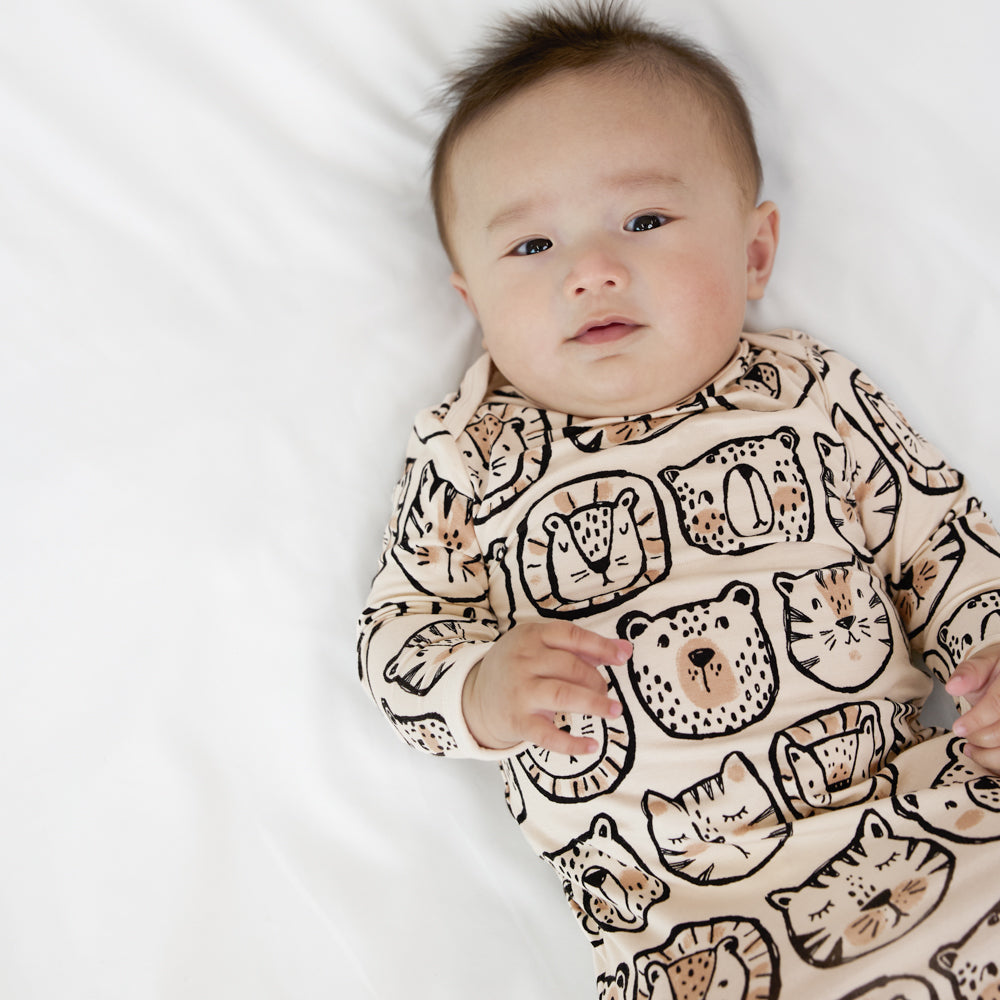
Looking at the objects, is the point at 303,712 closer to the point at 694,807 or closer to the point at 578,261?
the point at 694,807

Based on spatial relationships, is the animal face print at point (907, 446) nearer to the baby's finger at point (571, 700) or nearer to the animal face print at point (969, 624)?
the animal face print at point (969, 624)

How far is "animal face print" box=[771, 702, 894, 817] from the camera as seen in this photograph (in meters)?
1.00

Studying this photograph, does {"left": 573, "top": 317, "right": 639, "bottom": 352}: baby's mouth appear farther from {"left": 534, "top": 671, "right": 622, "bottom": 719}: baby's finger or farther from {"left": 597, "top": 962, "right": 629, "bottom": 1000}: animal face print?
{"left": 597, "top": 962, "right": 629, "bottom": 1000}: animal face print

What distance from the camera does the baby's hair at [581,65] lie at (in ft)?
3.87

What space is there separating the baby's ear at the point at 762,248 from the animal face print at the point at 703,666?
468 millimetres

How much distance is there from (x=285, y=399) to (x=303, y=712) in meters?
0.40

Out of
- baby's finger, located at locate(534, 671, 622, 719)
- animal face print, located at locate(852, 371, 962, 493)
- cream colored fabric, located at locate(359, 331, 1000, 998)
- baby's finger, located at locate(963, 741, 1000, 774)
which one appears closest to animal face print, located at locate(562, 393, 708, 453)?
cream colored fabric, located at locate(359, 331, 1000, 998)

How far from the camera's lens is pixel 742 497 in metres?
1.12

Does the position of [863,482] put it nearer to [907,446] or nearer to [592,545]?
[907,446]

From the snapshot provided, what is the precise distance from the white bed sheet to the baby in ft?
0.28

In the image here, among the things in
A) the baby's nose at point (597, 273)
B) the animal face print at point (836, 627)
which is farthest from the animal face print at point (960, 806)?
the baby's nose at point (597, 273)

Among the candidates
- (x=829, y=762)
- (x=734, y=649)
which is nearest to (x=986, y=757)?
(x=829, y=762)

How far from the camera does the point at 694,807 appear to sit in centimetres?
101

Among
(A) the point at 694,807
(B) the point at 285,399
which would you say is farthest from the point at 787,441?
(B) the point at 285,399
